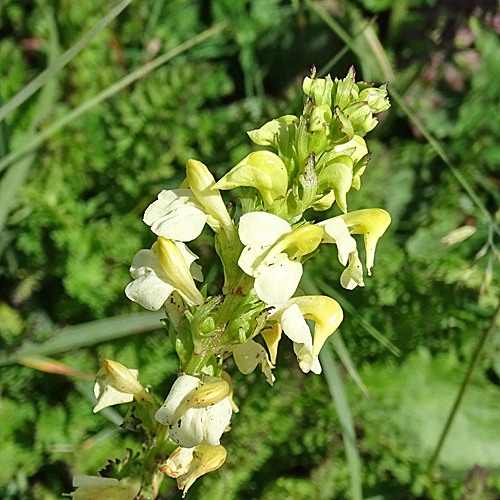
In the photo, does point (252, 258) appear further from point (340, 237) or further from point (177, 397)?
point (177, 397)

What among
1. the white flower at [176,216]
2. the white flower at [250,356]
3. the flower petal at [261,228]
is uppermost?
the white flower at [176,216]

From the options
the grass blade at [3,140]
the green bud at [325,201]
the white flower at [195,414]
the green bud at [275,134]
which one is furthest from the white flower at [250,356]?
the grass blade at [3,140]

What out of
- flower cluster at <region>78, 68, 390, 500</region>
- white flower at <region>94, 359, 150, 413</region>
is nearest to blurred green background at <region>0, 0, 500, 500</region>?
white flower at <region>94, 359, 150, 413</region>

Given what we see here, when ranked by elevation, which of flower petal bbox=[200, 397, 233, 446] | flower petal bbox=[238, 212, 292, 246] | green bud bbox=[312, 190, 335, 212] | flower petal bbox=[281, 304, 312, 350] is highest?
flower petal bbox=[238, 212, 292, 246]

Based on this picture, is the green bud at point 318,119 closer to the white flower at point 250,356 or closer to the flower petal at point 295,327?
the flower petal at point 295,327

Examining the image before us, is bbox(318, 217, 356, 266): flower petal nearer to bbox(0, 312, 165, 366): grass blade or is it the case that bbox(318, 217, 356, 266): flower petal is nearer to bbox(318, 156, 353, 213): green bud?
bbox(318, 156, 353, 213): green bud

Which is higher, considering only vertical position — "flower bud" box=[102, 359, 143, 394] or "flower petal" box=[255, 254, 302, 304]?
"flower petal" box=[255, 254, 302, 304]

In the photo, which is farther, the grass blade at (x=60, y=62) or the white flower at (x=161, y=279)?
the grass blade at (x=60, y=62)
